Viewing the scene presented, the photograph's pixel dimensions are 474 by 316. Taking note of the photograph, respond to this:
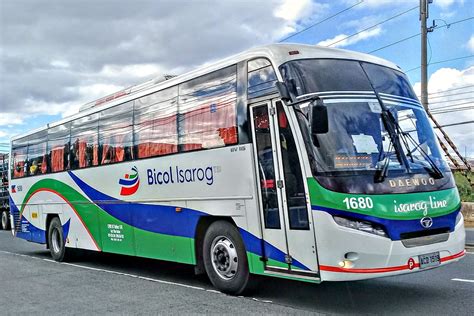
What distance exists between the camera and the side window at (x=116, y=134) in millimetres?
10414

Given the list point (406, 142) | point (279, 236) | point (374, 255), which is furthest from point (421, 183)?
point (279, 236)

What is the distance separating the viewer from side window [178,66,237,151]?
7.88 m

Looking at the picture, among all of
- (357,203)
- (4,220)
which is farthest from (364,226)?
(4,220)

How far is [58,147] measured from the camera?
13250 mm

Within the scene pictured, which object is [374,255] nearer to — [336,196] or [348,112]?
[336,196]

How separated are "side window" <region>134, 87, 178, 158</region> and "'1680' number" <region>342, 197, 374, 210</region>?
3.61 m

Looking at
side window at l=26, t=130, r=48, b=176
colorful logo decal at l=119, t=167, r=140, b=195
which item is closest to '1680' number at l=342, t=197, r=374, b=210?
colorful logo decal at l=119, t=167, r=140, b=195

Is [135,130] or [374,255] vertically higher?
[135,130]

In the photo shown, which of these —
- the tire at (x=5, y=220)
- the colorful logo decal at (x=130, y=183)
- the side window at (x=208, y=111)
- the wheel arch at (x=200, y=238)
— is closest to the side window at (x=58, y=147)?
the colorful logo decal at (x=130, y=183)

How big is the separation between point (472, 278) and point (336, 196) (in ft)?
11.9

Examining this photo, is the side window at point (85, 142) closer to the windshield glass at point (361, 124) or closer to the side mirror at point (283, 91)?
the side mirror at point (283, 91)

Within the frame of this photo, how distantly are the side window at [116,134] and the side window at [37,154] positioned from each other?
320 cm

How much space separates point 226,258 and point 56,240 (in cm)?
715

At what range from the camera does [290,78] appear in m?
6.91
